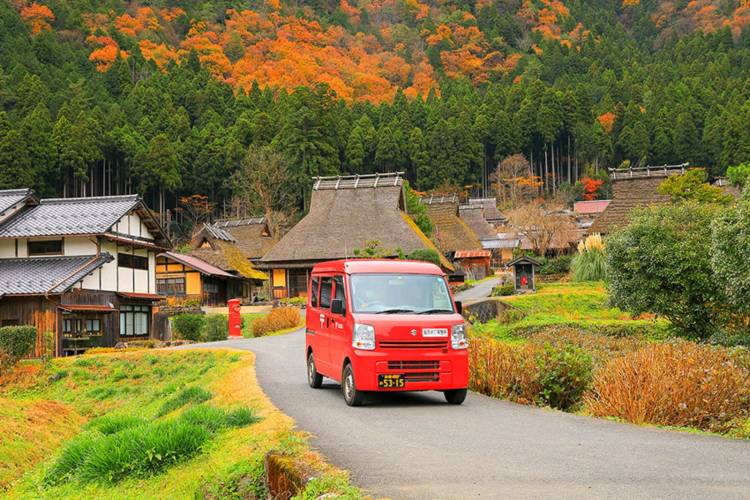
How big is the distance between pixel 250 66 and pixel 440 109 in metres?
30.1

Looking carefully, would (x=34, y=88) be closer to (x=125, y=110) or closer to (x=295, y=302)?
(x=125, y=110)

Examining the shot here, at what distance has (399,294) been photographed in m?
10.7

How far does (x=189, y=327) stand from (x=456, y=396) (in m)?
22.0

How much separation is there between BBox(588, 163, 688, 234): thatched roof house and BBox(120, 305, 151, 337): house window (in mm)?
28589

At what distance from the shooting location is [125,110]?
71.8 m

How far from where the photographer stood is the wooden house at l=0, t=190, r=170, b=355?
28375 mm

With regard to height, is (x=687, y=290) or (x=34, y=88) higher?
(x=34, y=88)

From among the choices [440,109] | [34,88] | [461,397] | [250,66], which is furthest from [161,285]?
[250,66]

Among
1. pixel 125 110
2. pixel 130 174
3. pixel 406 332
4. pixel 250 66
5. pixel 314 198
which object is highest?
pixel 250 66

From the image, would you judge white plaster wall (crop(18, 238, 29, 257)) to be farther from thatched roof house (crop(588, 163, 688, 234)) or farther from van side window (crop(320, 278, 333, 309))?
thatched roof house (crop(588, 163, 688, 234))

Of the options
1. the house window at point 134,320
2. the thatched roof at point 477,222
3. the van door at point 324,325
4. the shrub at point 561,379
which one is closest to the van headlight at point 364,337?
the van door at point 324,325

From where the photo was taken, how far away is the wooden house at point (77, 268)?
28375 mm

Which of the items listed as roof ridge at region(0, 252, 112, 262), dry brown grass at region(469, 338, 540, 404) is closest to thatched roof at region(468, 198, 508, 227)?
roof ridge at region(0, 252, 112, 262)

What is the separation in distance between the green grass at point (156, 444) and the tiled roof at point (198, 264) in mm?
26060
